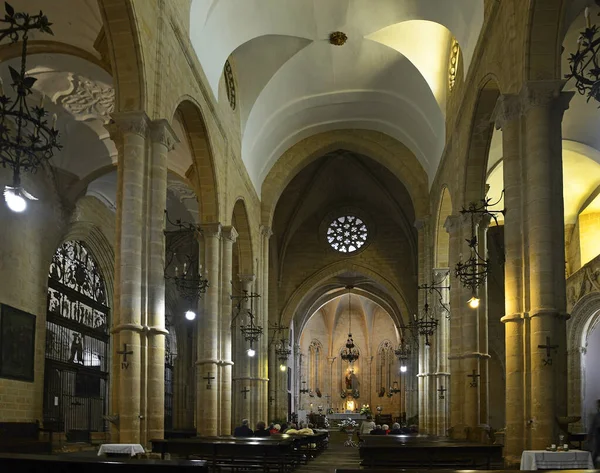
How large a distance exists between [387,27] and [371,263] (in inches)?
684

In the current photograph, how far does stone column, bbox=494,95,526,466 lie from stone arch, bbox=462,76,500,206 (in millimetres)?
3480

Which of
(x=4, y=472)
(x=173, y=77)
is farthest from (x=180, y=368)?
(x=4, y=472)

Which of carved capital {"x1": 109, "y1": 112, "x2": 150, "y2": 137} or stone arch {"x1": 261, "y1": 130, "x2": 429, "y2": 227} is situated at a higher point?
stone arch {"x1": 261, "y1": 130, "x2": 429, "y2": 227}

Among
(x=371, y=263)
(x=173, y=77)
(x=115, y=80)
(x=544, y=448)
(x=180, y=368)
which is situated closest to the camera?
(x=544, y=448)

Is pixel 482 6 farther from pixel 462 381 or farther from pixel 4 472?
pixel 4 472

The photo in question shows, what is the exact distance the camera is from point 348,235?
3734cm

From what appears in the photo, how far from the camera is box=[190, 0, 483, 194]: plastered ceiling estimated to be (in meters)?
18.8

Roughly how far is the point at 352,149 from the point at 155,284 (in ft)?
57.8

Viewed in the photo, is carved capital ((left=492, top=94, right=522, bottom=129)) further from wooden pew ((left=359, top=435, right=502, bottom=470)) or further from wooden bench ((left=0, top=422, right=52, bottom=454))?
wooden bench ((left=0, top=422, right=52, bottom=454))

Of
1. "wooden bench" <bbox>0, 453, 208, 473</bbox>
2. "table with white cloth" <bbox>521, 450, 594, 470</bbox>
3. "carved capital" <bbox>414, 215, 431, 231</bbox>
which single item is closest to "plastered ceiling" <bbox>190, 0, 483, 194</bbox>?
"carved capital" <bbox>414, 215, 431, 231</bbox>

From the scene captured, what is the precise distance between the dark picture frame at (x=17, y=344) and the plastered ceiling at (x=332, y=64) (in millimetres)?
7293

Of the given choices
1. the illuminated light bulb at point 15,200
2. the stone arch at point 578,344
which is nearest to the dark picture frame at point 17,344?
the illuminated light bulb at point 15,200

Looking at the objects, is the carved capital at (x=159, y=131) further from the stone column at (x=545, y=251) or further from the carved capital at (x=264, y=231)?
the carved capital at (x=264, y=231)

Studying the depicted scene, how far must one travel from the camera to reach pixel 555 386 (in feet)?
38.0
